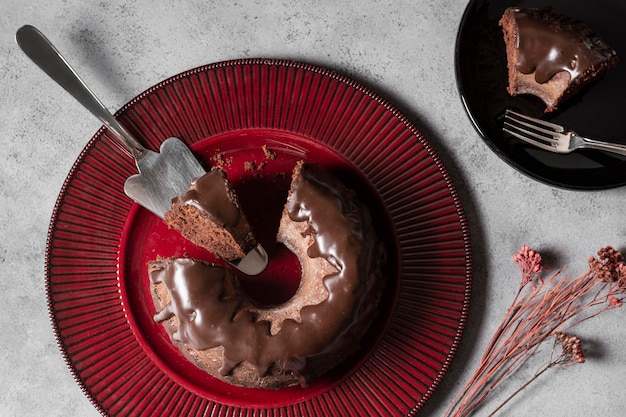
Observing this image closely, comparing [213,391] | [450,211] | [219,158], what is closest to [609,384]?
[450,211]

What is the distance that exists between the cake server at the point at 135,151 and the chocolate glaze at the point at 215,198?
138 mm

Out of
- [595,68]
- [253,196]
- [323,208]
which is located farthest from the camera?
[253,196]

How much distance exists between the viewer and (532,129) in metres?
2.26

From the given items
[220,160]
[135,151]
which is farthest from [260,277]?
[135,151]

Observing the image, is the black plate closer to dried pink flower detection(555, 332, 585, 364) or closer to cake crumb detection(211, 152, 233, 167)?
dried pink flower detection(555, 332, 585, 364)

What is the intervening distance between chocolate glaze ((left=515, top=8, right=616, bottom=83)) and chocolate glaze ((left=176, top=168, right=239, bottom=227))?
3.81ft

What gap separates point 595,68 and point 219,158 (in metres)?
1.44

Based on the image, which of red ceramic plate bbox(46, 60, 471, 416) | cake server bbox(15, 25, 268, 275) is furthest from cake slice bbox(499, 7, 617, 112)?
cake server bbox(15, 25, 268, 275)

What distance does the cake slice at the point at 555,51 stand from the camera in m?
2.15

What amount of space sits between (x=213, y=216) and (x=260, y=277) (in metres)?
0.35

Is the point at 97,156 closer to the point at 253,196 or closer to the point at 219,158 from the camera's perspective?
the point at 219,158

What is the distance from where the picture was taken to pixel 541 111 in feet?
7.52

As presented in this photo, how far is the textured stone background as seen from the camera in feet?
7.63

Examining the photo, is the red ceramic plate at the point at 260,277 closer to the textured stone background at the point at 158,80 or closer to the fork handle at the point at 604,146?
the textured stone background at the point at 158,80
